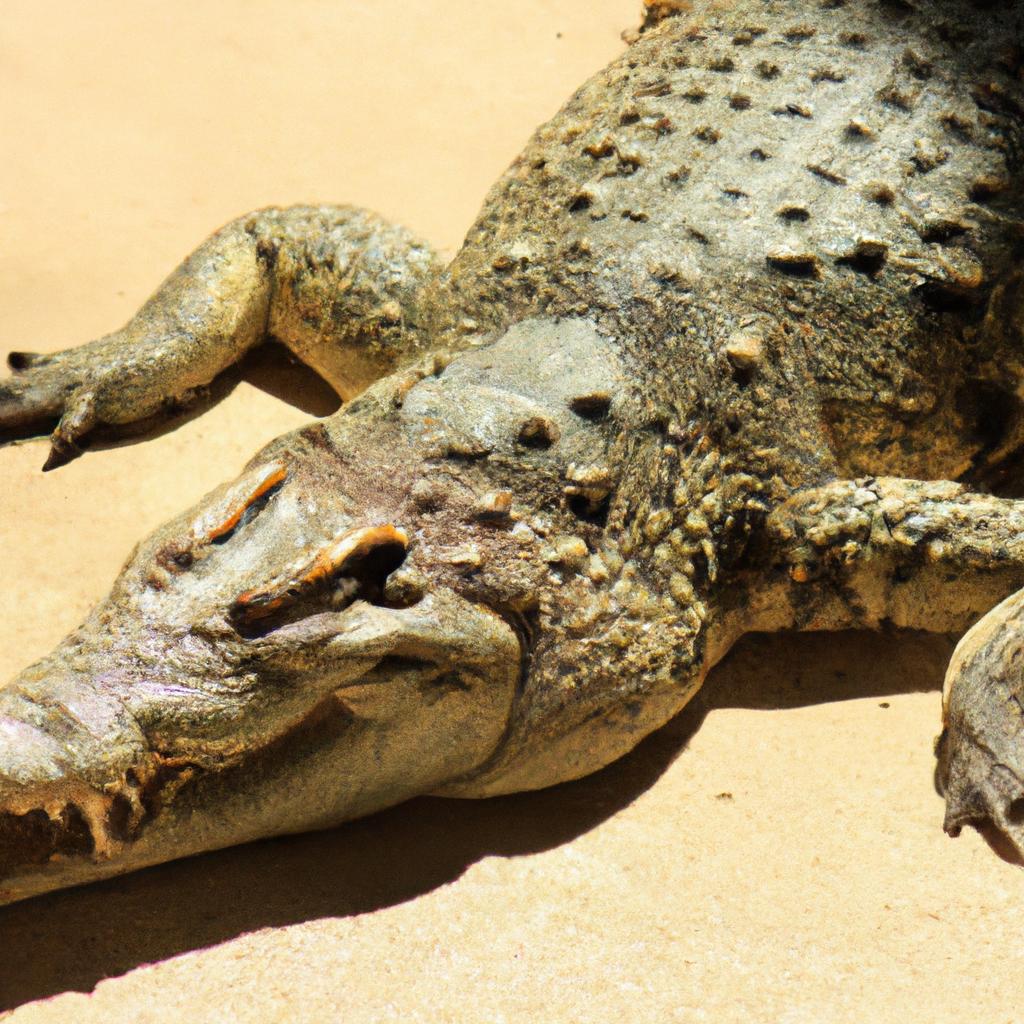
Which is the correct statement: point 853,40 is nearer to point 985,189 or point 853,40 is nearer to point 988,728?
point 985,189

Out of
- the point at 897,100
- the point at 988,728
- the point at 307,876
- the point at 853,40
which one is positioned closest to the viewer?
the point at 988,728

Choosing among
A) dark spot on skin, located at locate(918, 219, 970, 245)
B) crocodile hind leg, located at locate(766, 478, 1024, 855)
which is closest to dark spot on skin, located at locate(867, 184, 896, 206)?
dark spot on skin, located at locate(918, 219, 970, 245)

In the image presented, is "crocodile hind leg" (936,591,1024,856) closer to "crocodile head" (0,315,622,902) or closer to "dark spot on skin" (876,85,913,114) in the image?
"crocodile head" (0,315,622,902)

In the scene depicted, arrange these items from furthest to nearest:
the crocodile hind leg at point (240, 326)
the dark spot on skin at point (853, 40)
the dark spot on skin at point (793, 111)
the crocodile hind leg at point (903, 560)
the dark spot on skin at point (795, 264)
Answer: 1. the crocodile hind leg at point (240, 326)
2. the dark spot on skin at point (853, 40)
3. the dark spot on skin at point (793, 111)
4. the dark spot on skin at point (795, 264)
5. the crocodile hind leg at point (903, 560)

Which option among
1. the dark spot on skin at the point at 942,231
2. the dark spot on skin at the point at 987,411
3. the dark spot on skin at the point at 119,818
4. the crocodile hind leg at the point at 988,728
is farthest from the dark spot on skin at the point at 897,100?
the dark spot on skin at the point at 119,818

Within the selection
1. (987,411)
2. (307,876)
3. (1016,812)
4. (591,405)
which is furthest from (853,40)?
(307,876)

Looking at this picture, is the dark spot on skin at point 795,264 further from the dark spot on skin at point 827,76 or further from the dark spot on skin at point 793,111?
the dark spot on skin at point 827,76
